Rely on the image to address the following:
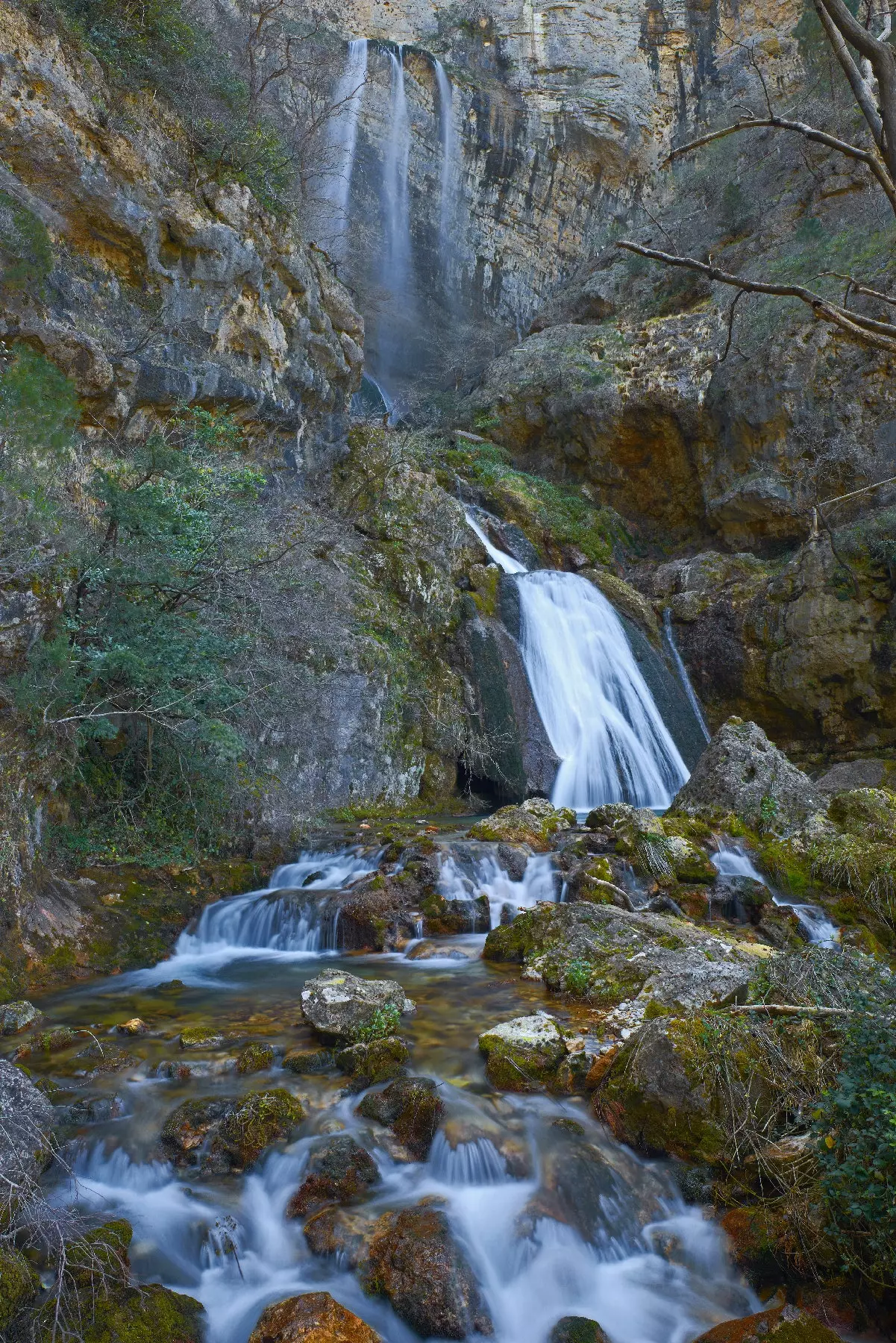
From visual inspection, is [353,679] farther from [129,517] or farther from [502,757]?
[129,517]

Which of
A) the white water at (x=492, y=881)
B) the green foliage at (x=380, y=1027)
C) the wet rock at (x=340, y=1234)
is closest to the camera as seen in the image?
the wet rock at (x=340, y=1234)

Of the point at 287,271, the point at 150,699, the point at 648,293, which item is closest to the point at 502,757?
the point at 150,699

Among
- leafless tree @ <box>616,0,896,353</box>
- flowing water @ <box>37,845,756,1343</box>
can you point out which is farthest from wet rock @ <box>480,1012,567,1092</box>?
leafless tree @ <box>616,0,896,353</box>

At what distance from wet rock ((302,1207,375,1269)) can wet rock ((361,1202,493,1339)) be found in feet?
0.17

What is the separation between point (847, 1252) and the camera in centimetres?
282

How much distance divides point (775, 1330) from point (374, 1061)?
225 cm

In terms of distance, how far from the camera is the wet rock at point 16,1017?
16.1 ft

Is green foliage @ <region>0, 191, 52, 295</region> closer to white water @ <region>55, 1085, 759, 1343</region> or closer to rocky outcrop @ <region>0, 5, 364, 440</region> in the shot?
rocky outcrop @ <region>0, 5, 364, 440</region>

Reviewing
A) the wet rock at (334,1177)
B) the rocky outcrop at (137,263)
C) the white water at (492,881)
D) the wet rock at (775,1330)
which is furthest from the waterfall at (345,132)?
the wet rock at (775,1330)

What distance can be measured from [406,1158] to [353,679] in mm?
8536

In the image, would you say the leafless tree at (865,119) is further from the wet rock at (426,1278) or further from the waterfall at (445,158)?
the waterfall at (445,158)

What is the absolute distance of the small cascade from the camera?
22.7 feet

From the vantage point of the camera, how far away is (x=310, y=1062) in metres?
4.48

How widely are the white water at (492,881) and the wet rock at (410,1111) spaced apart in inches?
137
